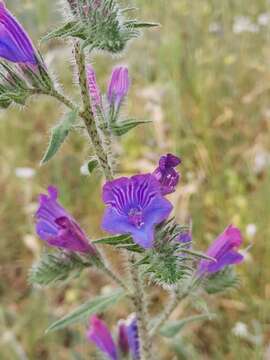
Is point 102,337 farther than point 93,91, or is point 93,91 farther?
point 102,337

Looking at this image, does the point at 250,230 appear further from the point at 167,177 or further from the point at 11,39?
the point at 11,39

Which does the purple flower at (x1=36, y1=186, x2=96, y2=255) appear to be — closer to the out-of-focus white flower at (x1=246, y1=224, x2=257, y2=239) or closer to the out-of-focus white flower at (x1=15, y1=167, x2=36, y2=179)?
the out-of-focus white flower at (x1=246, y1=224, x2=257, y2=239)

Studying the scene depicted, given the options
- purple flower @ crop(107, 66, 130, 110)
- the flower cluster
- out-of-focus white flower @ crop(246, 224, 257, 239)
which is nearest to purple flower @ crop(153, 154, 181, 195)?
purple flower @ crop(107, 66, 130, 110)

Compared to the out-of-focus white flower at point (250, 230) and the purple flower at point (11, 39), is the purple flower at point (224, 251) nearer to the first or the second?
the purple flower at point (11, 39)

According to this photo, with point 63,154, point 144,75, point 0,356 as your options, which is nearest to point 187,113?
point 144,75

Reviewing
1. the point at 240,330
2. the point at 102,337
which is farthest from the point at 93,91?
the point at 240,330

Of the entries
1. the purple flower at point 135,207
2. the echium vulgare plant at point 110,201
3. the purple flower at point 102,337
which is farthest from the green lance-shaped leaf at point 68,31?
the purple flower at point 102,337

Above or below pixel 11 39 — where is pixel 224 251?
below
